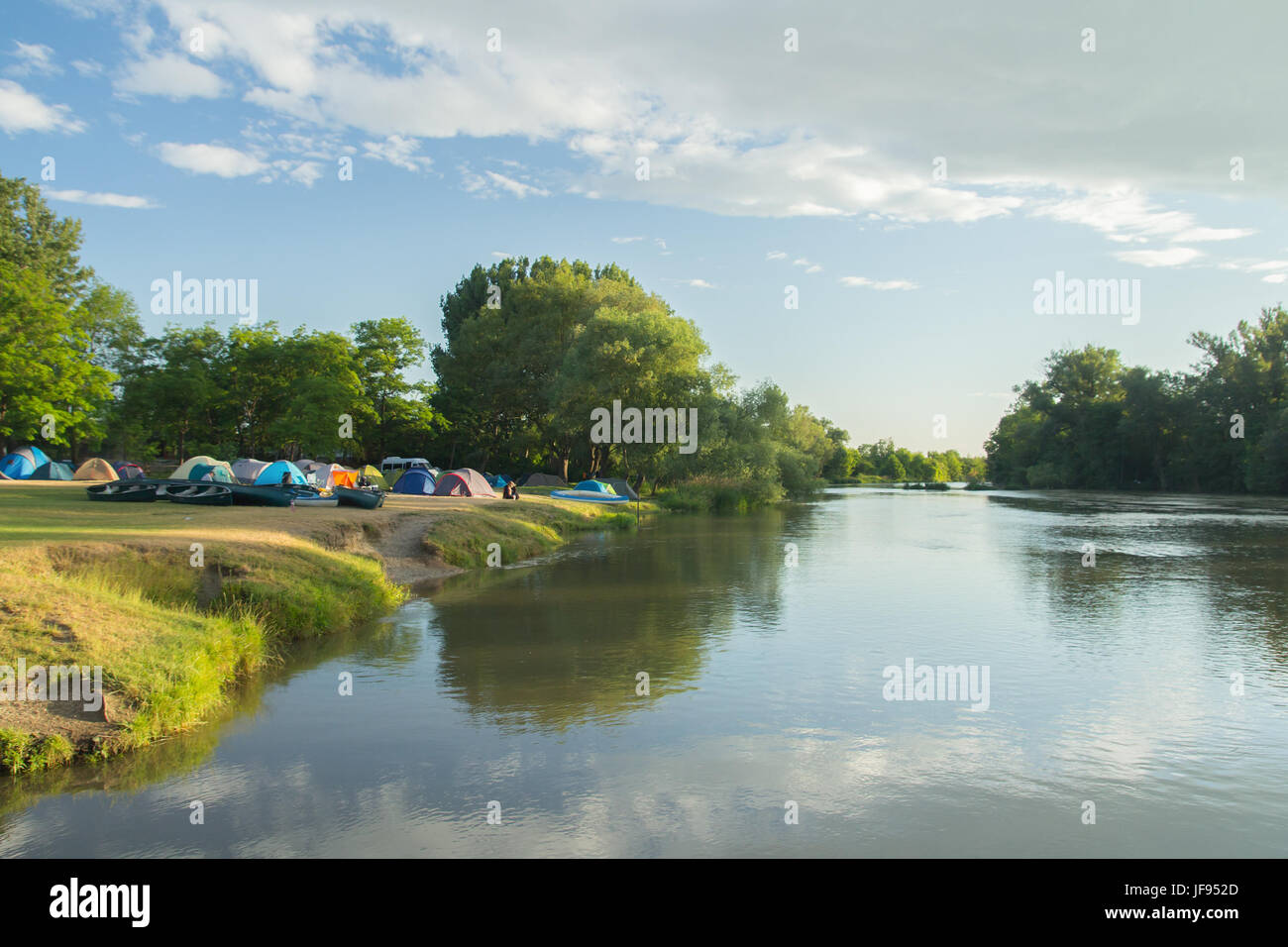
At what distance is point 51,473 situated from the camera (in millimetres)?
39125

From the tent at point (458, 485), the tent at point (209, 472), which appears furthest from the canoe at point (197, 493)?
the tent at point (458, 485)

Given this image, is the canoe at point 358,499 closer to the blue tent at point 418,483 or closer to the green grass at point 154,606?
the green grass at point 154,606

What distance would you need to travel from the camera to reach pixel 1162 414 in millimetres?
90812

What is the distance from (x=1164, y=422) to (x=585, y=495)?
7523 cm

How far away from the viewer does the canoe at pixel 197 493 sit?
73.0 feet

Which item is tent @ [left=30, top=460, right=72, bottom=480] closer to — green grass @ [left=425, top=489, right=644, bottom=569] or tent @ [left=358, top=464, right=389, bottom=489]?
tent @ [left=358, top=464, right=389, bottom=489]

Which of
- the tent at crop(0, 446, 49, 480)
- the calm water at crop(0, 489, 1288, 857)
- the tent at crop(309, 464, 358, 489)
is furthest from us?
the tent at crop(309, 464, 358, 489)

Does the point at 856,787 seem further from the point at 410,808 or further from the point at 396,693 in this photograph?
the point at 396,693

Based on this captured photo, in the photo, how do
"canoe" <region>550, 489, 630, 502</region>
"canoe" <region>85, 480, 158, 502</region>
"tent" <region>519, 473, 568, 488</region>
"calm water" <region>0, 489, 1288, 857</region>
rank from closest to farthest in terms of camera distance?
"calm water" <region>0, 489, 1288, 857</region>, "canoe" <region>85, 480, 158, 502</region>, "canoe" <region>550, 489, 630, 502</region>, "tent" <region>519, 473, 568, 488</region>

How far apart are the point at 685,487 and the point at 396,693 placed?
144ft

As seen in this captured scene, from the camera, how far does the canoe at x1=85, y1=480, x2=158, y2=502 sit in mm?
22266

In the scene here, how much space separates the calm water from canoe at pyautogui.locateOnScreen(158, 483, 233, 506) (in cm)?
791

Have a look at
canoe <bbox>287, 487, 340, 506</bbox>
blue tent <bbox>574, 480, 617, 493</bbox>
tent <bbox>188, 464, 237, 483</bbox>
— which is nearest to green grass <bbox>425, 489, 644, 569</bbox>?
canoe <bbox>287, 487, 340, 506</bbox>
